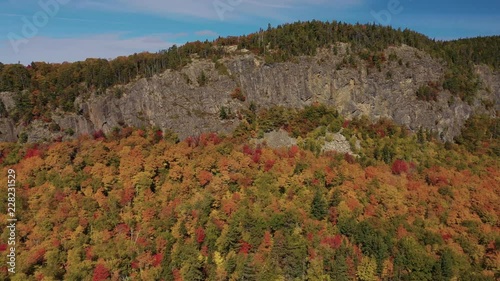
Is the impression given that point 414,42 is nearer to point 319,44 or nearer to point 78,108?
point 319,44

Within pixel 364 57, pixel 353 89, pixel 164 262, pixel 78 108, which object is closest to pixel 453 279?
pixel 164 262

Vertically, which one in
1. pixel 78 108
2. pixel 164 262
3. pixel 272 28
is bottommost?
pixel 164 262

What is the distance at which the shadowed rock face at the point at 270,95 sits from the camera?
297 feet

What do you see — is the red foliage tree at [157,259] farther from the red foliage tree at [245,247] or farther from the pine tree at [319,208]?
the pine tree at [319,208]

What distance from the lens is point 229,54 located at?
102m

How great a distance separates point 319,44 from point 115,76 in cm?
5750

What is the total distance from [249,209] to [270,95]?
4183cm

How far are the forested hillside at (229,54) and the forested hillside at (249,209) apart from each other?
15.4 meters

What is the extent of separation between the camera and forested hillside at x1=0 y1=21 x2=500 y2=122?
90938 millimetres

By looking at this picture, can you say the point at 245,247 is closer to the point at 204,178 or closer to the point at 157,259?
the point at 157,259

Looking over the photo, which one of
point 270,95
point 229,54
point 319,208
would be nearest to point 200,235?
point 319,208

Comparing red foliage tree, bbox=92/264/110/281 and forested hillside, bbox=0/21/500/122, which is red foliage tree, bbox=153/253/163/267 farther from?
forested hillside, bbox=0/21/500/122

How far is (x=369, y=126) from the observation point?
92.7m

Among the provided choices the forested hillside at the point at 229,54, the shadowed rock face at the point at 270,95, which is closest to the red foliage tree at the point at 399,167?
the shadowed rock face at the point at 270,95
